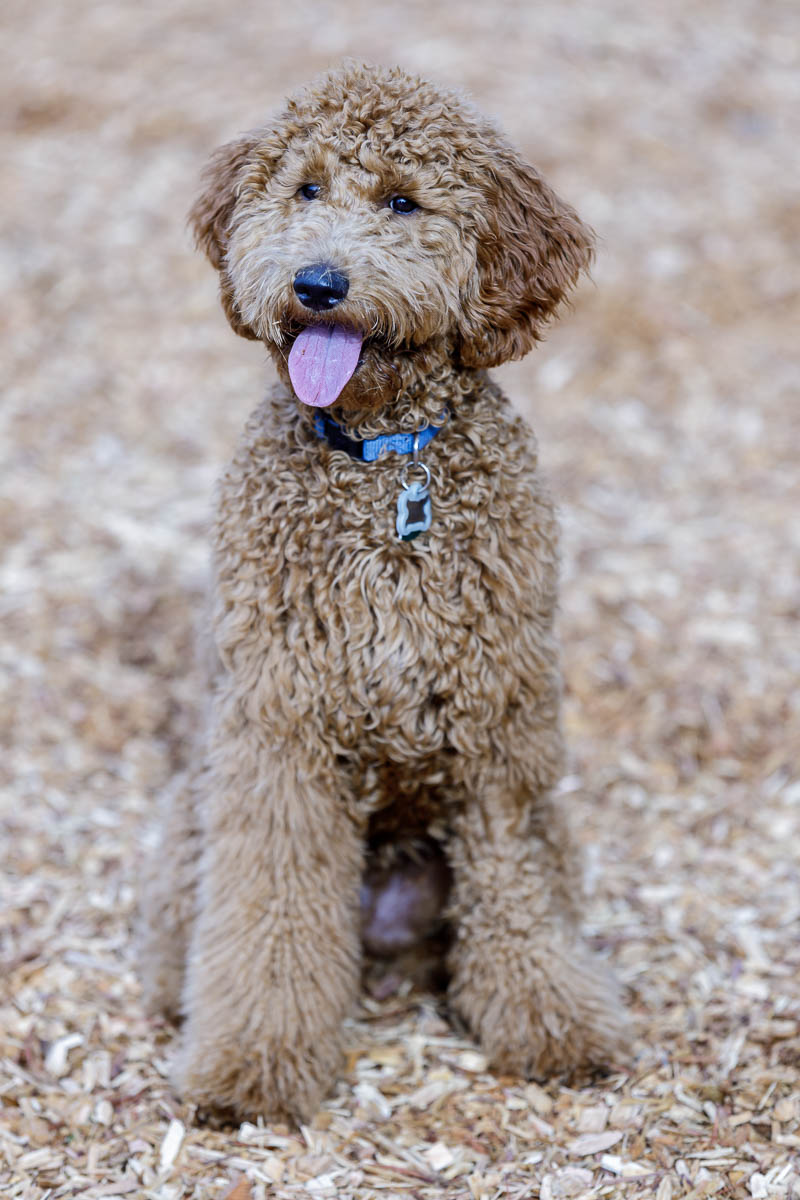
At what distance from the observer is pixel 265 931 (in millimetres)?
2844

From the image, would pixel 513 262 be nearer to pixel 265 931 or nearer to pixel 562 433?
pixel 265 931

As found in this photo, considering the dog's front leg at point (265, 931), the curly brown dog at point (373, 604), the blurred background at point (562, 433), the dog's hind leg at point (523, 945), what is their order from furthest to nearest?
1. the blurred background at point (562, 433)
2. the dog's hind leg at point (523, 945)
3. the dog's front leg at point (265, 931)
4. the curly brown dog at point (373, 604)

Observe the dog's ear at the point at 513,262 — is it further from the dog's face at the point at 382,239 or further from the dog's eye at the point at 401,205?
the dog's eye at the point at 401,205

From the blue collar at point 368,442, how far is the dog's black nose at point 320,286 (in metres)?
0.34

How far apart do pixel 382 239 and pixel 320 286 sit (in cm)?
18

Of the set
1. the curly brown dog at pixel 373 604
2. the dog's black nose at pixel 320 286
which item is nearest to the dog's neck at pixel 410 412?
the curly brown dog at pixel 373 604

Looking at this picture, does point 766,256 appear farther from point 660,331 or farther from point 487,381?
point 487,381

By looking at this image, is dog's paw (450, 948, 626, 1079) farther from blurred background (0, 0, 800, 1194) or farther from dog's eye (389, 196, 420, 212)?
dog's eye (389, 196, 420, 212)

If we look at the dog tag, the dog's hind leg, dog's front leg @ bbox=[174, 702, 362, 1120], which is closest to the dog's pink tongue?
the dog tag

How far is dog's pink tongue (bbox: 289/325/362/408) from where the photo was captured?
95.7 inches

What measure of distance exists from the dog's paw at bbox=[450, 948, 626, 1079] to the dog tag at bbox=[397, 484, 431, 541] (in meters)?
1.02

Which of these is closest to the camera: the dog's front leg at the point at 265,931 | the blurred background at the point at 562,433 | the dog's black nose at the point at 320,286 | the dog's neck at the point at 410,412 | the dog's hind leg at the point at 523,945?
the dog's black nose at the point at 320,286

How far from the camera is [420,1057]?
10.2 ft

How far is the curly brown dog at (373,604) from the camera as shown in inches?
98.0
